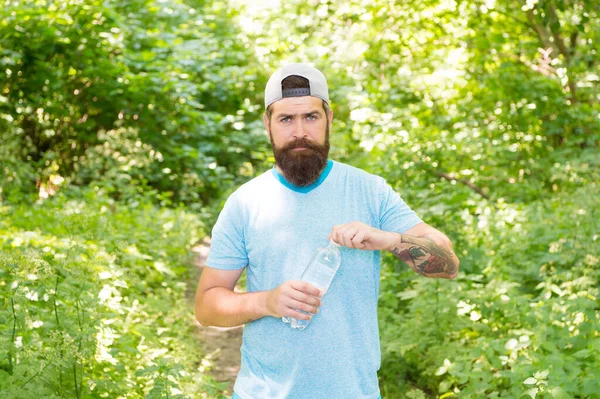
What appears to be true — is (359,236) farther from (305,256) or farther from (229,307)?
(229,307)

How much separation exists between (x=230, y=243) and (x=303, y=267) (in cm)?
29

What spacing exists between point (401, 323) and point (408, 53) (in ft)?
28.4

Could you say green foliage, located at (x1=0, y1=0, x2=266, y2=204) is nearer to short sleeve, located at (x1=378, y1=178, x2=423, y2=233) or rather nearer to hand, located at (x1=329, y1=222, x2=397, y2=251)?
short sleeve, located at (x1=378, y1=178, x2=423, y2=233)

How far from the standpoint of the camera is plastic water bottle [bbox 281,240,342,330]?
226cm

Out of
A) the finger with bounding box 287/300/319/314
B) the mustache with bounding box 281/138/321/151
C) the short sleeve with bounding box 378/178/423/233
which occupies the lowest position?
the finger with bounding box 287/300/319/314

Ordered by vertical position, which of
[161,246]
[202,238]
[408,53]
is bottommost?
[202,238]

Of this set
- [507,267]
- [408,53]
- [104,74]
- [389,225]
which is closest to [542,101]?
[408,53]

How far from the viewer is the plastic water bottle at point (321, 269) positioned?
2.26 meters

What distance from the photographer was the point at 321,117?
97.0 inches

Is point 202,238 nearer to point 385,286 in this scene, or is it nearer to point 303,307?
point 385,286

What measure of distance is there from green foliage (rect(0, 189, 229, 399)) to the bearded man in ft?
3.75

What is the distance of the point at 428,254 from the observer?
2.39m

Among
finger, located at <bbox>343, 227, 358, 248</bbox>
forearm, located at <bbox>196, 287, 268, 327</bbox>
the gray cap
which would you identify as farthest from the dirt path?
finger, located at <bbox>343, 227, 358, 248</bbox>

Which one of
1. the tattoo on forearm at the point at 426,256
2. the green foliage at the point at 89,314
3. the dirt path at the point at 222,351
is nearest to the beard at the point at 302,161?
the tattoo on forearm at the point at 426,256
